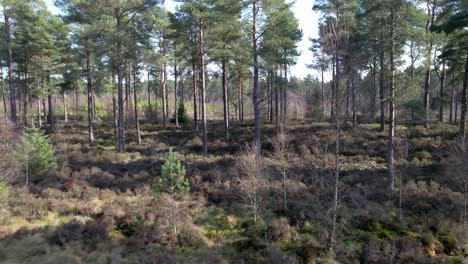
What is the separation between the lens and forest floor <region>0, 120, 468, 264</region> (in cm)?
1008

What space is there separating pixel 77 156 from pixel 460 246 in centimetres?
2164

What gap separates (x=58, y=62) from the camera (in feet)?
84.3

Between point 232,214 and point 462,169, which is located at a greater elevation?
point 462,169

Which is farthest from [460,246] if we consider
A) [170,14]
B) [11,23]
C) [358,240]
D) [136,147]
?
[11,23]

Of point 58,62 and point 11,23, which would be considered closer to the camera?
point 11,23

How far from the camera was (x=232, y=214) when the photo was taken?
1292cm

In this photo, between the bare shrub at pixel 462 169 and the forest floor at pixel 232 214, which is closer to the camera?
the forest floor at pixel 232 214

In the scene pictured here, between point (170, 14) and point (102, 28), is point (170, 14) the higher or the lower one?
→ the higher one

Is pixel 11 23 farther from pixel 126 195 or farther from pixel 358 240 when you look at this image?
pixel 358 240

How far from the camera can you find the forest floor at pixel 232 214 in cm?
1008

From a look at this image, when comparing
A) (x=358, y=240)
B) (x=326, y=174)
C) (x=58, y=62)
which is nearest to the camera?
(x=358, y=240)

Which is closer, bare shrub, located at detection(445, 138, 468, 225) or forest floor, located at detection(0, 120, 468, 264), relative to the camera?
forest floor, located at detection(0, 120, 468, 264)

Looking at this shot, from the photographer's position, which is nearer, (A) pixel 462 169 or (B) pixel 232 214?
(A) pixel 462 169

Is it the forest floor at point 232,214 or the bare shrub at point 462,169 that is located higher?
the bare shrub at point 462,169
